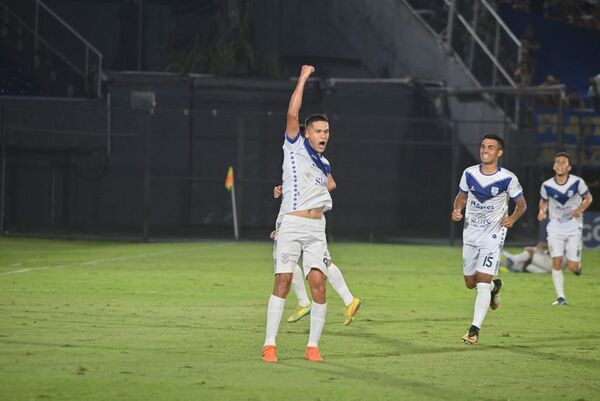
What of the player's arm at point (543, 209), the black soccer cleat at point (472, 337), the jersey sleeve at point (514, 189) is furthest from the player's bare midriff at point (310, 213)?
the player's arm at point (543, 209)

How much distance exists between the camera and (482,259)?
47.0 ft

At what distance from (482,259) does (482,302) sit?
1.91 ft

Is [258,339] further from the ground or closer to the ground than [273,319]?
closer to the ground

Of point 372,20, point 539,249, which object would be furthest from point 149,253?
point 372,20

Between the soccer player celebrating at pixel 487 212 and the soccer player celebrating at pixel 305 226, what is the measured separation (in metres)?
2.92

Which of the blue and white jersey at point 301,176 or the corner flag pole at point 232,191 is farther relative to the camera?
the corner flag pole at point 232,191

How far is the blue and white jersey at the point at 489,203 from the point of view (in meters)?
14.4

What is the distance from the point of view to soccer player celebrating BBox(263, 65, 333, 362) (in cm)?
1171

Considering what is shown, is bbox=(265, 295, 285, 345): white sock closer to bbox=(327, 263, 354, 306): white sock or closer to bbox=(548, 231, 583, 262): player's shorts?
bbox=(327, 263, 354, 306): white sock

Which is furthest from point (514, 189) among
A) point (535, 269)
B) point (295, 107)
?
point (535, 269)

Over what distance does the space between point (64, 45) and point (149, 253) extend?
10.2m

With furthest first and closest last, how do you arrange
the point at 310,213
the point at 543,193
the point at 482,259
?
the point at 543,193
the point at 482,259
the point at 310,213

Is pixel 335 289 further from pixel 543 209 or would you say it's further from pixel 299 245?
pixel 543 209

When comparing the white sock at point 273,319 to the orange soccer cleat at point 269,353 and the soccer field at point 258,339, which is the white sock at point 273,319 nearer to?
the orange soccer cleat at point 269,353
